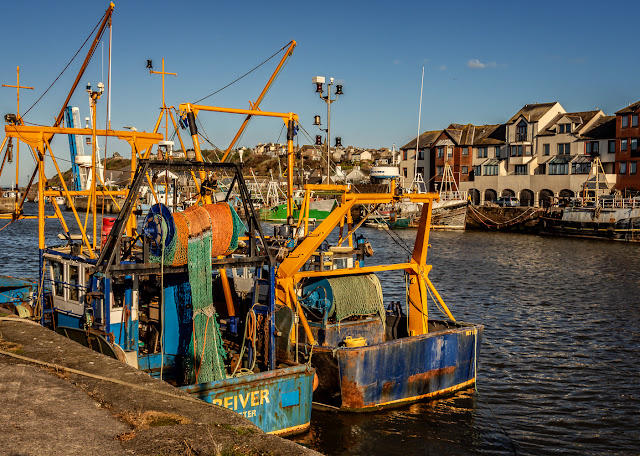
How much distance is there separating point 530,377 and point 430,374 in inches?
199

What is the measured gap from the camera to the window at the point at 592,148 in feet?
267

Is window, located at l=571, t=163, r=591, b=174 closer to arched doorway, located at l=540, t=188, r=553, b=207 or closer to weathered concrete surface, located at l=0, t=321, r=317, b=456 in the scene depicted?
arched doorway, located at l=540, t=188, r=553, b=207

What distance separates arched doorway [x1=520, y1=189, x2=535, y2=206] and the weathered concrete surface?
Result: 274 feet

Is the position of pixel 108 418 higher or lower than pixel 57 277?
lower

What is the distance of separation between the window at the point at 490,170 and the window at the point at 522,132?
4.72 meters

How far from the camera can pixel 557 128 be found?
86250 mm

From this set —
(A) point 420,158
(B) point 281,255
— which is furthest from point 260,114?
(A) point 420,158

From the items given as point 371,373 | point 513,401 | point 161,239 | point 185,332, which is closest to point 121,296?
point 185,332

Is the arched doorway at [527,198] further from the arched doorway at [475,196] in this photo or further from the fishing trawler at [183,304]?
the fishing trawler at [183,304]

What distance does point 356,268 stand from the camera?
51.5 feet

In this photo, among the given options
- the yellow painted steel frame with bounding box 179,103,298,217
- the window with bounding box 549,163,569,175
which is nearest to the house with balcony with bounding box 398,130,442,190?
the window with bounding box 549,163,569,175

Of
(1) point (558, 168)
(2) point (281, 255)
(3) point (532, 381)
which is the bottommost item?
(3) point (532, 381)

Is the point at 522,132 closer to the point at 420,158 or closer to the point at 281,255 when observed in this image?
the point at 420,158

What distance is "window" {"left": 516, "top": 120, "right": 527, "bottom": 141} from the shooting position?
89.1m
